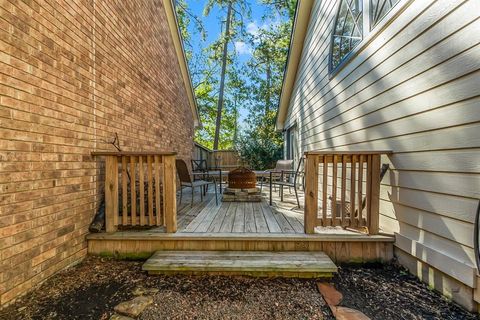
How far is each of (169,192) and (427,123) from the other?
2556 mm

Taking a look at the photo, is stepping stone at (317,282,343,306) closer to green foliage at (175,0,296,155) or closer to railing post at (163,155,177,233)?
railing post at (163,155,177,233)

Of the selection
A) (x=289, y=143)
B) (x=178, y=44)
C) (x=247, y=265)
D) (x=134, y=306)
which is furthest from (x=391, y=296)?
(x=178, y=44)

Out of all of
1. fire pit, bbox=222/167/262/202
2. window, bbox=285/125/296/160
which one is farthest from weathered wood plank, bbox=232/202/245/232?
window, bbox=285/125/296/160

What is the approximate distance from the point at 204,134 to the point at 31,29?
17.7 metres

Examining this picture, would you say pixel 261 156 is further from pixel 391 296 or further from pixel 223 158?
pixel 391 296

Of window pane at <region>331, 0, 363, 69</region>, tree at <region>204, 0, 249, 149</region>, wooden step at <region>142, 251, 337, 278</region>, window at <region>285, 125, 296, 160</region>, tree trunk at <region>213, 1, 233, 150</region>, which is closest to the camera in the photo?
wooden step at <region>142, 251, 337, 278</region>

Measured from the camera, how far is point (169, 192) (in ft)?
8.83

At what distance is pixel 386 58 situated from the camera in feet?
8.59

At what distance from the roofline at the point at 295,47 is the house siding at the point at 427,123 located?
2.99m

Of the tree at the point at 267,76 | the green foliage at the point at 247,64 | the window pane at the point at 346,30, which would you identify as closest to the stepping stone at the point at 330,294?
the window pane at the point at 346,30

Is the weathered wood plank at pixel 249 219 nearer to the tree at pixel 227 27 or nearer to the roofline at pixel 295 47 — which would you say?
the roofline at pixel 295 47

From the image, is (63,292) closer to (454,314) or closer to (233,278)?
(233,278)

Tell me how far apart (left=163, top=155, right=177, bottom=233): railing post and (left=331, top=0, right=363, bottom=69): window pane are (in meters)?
2.98

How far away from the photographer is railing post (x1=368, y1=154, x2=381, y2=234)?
2561 mm
